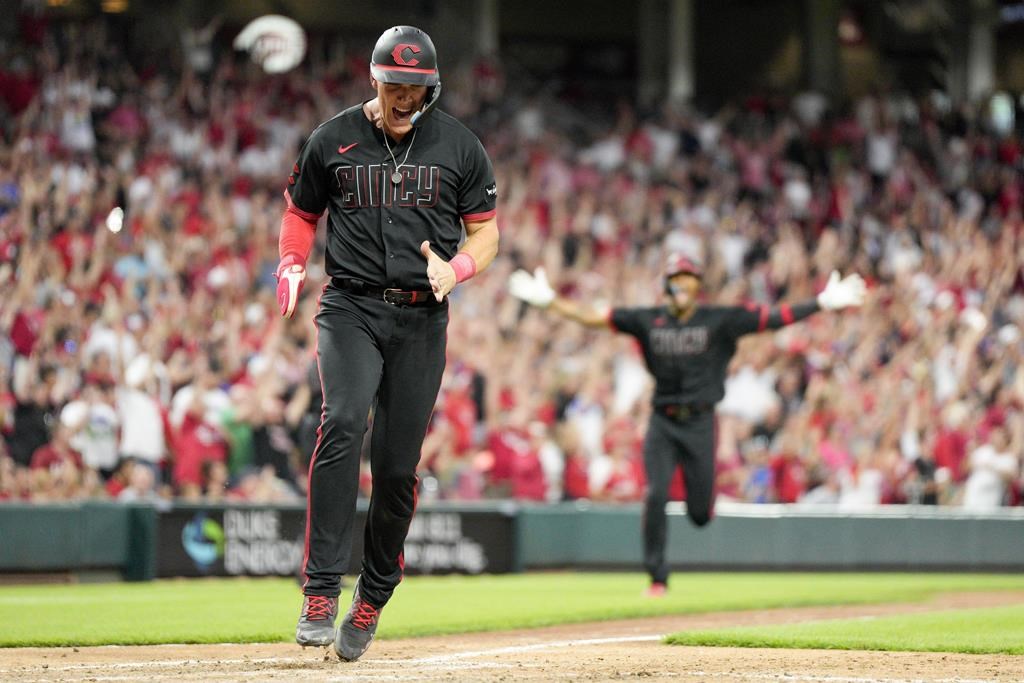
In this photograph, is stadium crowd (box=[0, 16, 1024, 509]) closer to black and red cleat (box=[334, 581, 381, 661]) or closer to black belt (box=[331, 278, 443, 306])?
black and red cleat (box=[334, 581, 381, 661])

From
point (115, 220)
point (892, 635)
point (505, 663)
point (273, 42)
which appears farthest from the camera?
point (273, 42)

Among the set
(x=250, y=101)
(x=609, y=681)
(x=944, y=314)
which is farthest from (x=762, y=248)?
(x=609, y=681)

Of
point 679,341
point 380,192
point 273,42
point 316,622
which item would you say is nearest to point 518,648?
point 316,622

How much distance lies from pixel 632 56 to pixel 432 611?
80.4 ft

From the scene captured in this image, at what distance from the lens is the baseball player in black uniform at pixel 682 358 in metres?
12.9

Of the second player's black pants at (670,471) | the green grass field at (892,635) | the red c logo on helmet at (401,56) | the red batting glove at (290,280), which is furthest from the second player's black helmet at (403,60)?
the second player's black pants at (670,471)

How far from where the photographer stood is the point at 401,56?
6.79 meters

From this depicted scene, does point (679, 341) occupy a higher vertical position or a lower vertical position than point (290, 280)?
lower

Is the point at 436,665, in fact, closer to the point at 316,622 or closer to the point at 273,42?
the point at 316,622

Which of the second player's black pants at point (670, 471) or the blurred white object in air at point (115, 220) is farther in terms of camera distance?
the blurred white object in air at point (115, 220)

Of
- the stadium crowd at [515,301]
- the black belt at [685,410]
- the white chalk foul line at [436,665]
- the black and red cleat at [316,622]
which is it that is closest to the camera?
the white chalk foul line at [436,665]

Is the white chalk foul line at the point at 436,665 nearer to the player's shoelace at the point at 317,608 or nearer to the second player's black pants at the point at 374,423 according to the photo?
the player's shoelace at the point at 317,608

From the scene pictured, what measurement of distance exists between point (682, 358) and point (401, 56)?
22.0ft

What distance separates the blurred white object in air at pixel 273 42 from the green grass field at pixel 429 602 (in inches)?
526
